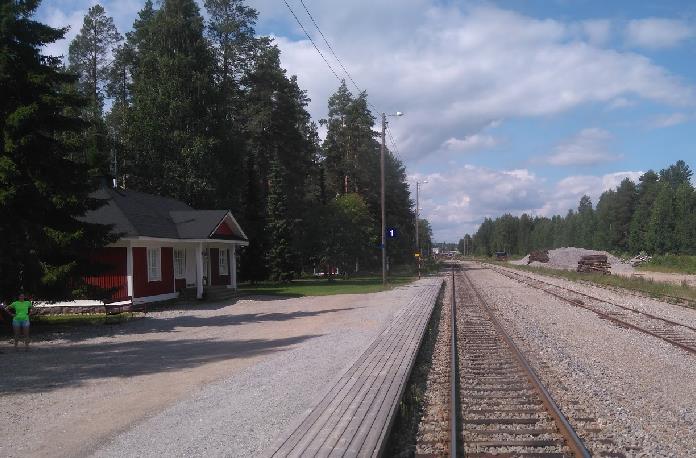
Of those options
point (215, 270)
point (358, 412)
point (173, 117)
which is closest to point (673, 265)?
point (215, 270)

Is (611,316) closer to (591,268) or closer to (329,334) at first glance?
(329,334)

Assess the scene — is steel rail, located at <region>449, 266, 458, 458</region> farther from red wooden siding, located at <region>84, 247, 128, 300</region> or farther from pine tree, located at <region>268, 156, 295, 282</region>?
pine tree, located at <region>268, 156, 295, 282</region>

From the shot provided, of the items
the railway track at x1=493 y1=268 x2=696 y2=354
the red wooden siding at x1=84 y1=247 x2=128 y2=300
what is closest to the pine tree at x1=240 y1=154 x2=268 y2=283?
the red wooden siding at x1=84 y1=247 x2=128 y2=300

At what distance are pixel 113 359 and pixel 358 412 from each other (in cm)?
727

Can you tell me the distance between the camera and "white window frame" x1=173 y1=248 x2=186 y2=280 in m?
27.1

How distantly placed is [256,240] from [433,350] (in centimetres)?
2718

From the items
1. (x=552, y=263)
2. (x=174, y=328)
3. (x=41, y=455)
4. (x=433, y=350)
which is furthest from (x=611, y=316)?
(x=552, y=263)

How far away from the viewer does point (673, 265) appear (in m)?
63.3

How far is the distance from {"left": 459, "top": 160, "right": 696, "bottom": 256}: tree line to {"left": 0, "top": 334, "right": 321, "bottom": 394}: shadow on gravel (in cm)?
8468

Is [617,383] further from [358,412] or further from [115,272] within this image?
[115,272]

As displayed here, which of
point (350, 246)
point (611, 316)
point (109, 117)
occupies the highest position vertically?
point (109, 117)

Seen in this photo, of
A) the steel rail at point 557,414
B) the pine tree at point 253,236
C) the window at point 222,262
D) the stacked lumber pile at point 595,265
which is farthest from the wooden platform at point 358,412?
the stacked lumber pile at point 595,265

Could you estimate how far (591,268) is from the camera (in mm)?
52031

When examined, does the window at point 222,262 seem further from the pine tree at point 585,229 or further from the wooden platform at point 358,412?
the pine tree at point 585,229
